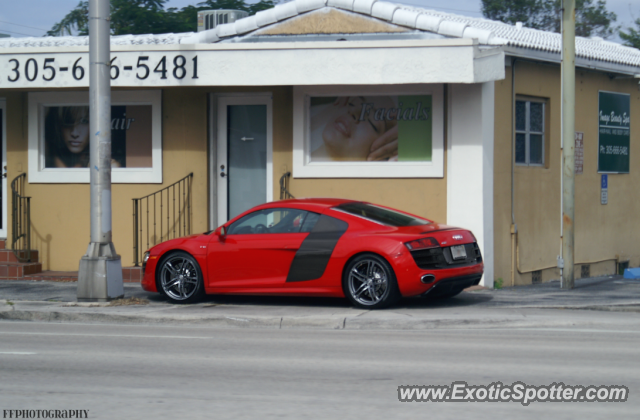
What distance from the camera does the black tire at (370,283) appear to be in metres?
9.95

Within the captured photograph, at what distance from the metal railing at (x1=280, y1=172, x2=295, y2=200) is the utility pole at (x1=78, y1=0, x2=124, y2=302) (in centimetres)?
345

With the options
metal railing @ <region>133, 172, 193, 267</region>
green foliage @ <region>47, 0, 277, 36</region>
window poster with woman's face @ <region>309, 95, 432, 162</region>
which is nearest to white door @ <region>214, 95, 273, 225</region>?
metal railing @ <region>133, 172, 193, 267</region>

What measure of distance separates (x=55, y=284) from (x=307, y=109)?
5.28 metres

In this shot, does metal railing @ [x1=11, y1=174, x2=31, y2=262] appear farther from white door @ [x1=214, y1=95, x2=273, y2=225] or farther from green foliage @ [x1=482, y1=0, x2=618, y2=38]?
green foliage @ [x1=482, y1=0, x2=618, y2=38]

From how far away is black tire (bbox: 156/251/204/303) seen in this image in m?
11.2

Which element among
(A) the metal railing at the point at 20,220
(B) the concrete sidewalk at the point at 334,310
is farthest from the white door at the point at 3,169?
(B) the concrete sidewalk at the point at 334,310

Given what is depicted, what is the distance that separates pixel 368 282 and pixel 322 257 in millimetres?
705

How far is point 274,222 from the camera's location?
1100 centimetres

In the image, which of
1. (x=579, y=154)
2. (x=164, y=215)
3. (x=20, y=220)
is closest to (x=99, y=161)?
(x=164, y=215)

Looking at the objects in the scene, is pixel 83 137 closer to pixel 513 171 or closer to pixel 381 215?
pixel 381 215

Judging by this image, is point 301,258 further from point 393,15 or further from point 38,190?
point 38,190

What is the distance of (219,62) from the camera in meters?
13.0

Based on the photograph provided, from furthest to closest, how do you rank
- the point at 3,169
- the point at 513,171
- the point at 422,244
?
the point at 3,169 → the point at 513,171 → the point at 422,244

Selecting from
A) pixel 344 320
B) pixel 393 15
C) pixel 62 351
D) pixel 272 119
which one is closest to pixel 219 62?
pixel 272 119
